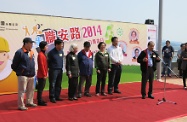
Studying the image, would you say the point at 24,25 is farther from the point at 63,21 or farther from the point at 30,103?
the point at 30,103

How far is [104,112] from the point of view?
5855 mm

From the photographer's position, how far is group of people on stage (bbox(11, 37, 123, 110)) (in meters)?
5.74

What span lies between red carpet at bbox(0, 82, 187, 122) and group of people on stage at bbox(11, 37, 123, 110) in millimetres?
328

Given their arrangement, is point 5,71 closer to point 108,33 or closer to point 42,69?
point 42,69

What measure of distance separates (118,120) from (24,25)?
160 inches

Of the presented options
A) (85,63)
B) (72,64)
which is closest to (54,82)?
(72,64)

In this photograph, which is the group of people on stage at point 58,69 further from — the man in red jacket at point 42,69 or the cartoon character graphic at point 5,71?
the cartoon character graphic at point 5,71

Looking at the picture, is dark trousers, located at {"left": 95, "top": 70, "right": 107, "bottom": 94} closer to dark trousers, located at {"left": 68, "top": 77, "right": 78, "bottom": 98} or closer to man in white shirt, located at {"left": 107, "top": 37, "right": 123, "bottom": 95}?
man in white shirt, located at {"left": 107, "top": 37, "right": 123, "bottom": 95}

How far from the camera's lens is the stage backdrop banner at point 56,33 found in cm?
739

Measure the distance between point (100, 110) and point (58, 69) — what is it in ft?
4.92

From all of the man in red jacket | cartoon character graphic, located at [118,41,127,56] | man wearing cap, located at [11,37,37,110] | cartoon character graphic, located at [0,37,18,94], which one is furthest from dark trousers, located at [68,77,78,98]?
cartoon character graphic, located at [118,41,127,56]

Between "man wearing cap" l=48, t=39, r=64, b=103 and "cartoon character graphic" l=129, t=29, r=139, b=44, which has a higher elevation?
"cartoon character graphic" l=129, t=29, r=139, b=44

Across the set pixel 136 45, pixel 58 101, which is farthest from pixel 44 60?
pixel 136 45

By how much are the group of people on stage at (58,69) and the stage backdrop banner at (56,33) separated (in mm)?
1389
